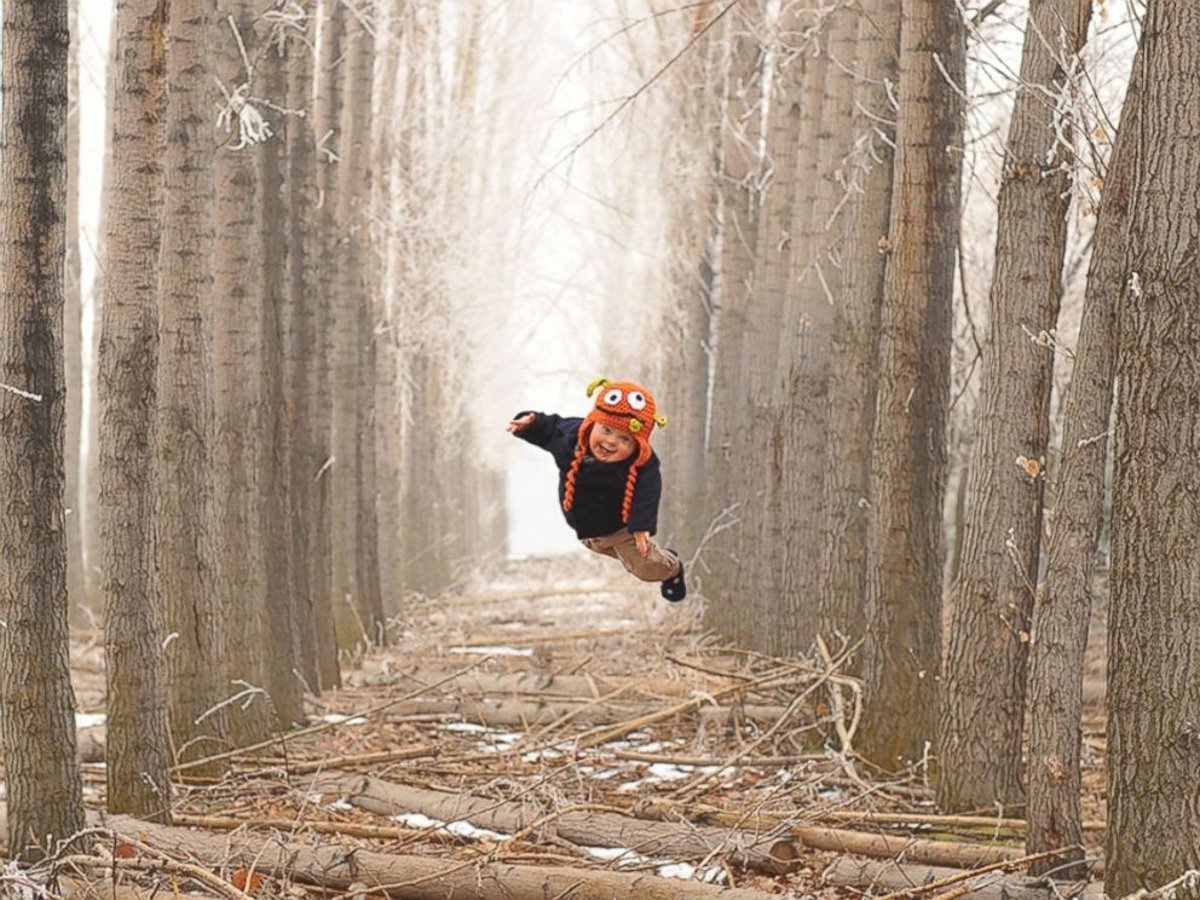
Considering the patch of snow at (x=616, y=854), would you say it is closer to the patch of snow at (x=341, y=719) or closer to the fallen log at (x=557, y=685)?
the patch of snow at (x=341, y=719)

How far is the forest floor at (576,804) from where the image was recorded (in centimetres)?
742

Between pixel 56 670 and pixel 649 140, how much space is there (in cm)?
1768

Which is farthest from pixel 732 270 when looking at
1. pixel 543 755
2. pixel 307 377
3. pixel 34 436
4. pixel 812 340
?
pixel 34 436

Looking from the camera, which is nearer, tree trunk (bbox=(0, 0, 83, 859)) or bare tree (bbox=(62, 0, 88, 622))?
tree trunk (bbox=(0, 0, 83, 859))

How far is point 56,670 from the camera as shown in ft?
23.7

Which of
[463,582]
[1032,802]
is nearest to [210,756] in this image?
[1032,802]

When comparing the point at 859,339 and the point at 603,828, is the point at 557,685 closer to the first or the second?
the point at 859,339

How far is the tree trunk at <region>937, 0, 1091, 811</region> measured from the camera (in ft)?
28.1

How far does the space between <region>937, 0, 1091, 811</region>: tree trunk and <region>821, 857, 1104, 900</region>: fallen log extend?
1351mm

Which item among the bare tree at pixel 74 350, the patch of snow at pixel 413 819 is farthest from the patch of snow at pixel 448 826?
the bare tree at pixel 74 350

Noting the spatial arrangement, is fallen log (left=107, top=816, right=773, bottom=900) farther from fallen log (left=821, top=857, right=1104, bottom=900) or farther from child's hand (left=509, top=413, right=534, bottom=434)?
child's hand (left=509, top=413, right=534, bottom=434)

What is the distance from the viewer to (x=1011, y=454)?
8.73 m

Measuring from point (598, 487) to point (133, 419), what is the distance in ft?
7.48

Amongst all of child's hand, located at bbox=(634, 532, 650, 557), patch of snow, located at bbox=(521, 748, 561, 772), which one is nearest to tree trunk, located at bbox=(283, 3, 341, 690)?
patch of snow, located at bbox=(521, 748, 561, 772)
